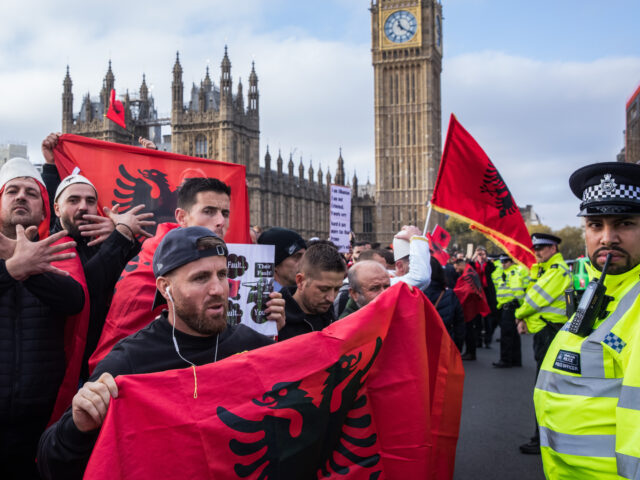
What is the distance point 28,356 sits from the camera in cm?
255

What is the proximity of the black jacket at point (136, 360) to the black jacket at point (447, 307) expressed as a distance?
4182 millimetres

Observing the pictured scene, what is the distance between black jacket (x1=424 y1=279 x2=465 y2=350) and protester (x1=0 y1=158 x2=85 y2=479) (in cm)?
420

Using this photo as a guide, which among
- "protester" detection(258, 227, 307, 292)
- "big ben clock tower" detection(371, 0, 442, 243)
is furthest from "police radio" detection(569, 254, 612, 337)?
"big ben clock tower" detection(371, 0, 442, 243)

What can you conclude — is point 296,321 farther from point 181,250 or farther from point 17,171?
point 17,171

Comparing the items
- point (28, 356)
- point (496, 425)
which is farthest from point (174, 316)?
point (496, 425)

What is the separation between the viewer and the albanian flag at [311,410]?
1.88 m

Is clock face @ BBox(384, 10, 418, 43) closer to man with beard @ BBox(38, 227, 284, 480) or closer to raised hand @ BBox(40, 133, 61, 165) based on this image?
raised hand @ BBox(40, 133, 61, 165)

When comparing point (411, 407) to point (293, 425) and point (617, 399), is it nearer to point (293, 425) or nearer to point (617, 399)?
point (293, 425)

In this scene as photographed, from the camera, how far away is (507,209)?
5.02m

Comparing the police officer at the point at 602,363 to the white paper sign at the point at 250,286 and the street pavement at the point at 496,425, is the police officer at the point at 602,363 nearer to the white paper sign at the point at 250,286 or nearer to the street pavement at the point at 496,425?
the white paper sign at the point at 250,286

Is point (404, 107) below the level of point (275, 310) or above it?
above

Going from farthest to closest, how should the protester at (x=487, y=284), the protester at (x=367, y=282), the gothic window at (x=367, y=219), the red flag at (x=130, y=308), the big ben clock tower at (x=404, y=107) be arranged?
the gothic window at (x=367, y=219)
the big ben clock tower at (x=404, y=107)
the protester at (x=487, y=284)
the protester at (x=367, y=282)
the red flag at (x=130, y=308)

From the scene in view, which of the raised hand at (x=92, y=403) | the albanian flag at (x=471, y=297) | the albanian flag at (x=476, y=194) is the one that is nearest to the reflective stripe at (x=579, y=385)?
the raised hand at (x=92, y=403)

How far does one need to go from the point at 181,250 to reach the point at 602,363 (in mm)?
1509
